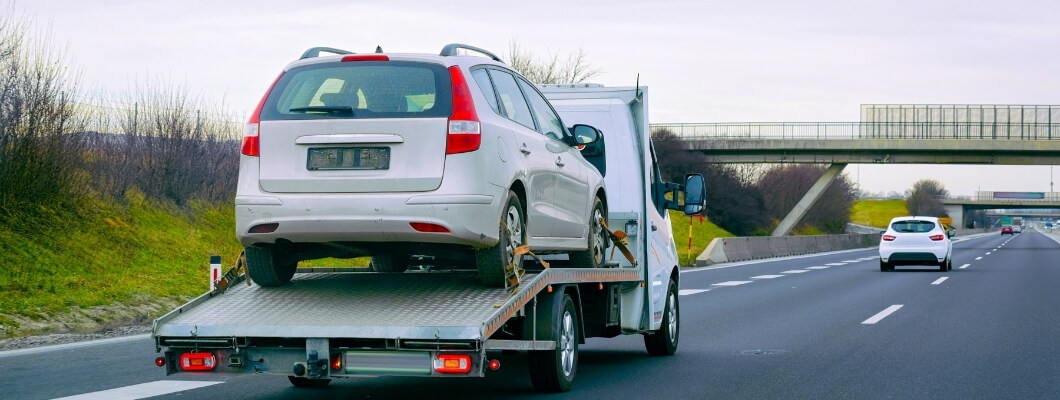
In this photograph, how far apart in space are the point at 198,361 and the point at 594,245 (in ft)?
10.6

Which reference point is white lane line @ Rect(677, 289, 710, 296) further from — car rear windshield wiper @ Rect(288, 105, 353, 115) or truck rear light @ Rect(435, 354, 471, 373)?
truck rear light @ Rect(435, 354, 471, 373)

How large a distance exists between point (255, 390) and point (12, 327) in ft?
16.9

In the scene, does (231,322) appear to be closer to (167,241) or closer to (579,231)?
(579,231)

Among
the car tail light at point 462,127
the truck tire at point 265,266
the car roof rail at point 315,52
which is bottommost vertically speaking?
the truck tire at point 265,266

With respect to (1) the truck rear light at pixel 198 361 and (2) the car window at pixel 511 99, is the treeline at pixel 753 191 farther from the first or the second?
(1) the truck rear light at pixel 198 361

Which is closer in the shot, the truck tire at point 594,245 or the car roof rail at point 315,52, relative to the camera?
the car roof rail at point 315,52

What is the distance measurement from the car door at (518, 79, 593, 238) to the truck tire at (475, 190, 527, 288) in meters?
0.90

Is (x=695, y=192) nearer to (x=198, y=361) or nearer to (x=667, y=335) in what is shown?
(x=667, y=335)

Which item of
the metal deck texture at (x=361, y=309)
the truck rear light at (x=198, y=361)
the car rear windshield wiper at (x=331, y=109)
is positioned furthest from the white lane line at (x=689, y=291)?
the truck rear light at (x=198, y=361)

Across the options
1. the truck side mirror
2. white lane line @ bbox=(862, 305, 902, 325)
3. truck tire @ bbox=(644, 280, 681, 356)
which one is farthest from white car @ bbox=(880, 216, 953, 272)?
the truck side mirror

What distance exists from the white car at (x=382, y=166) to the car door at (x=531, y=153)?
52 mm

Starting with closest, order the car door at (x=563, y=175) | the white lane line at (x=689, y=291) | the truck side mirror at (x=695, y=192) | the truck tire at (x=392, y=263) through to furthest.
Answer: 1. the car door at (x=563, y=175)
2. the truck tire at (x=392, y=263)
3. the truck side mirror at (x=695, y=192)
4. the white lane line at (x=689, y=291)

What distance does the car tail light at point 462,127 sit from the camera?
22.1 ft

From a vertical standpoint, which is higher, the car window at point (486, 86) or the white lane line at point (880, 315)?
the car window at point (486, 86)
